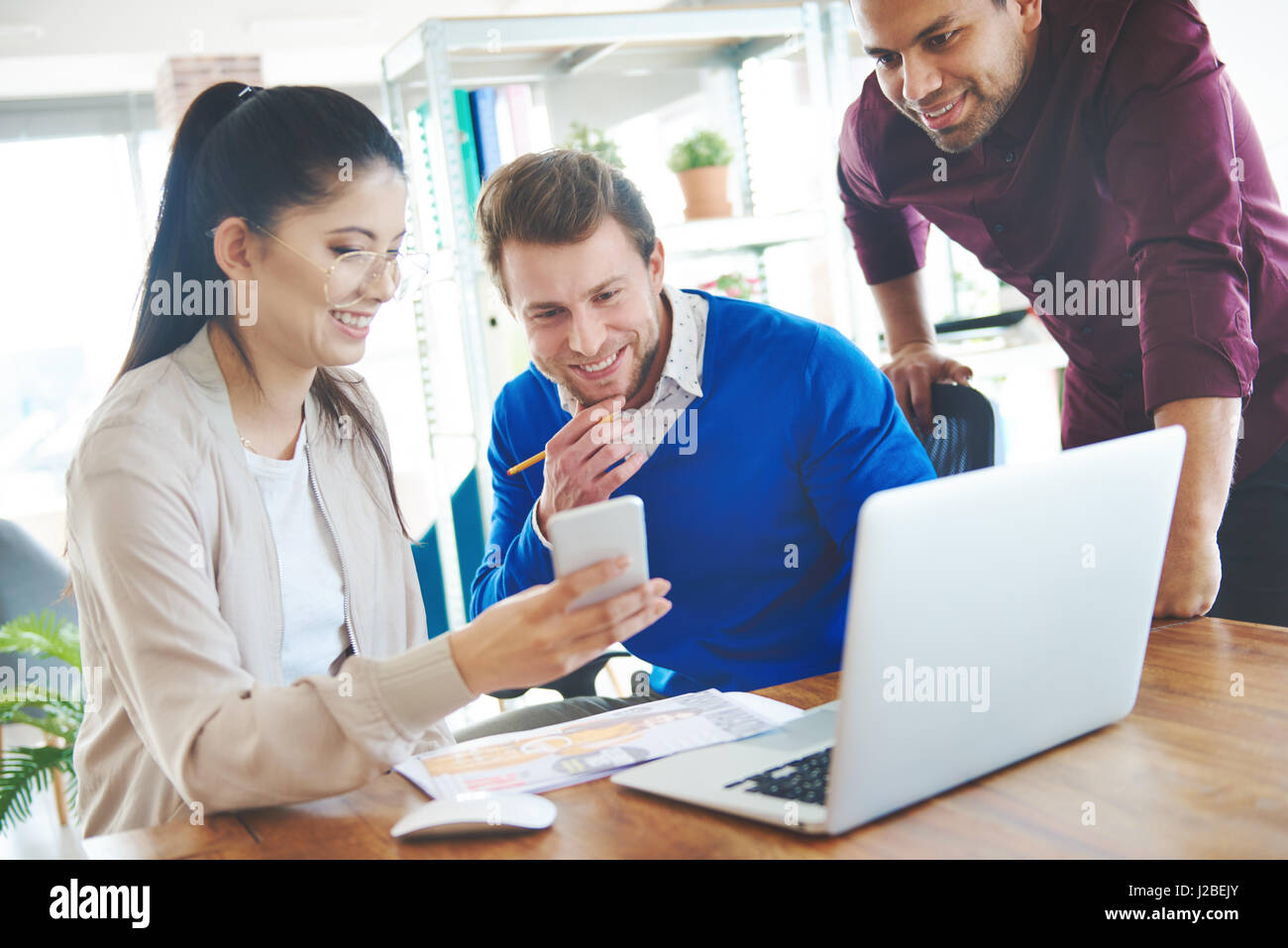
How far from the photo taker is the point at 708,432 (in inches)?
64.6

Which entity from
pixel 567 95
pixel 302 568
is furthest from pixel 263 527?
pixel 567 95

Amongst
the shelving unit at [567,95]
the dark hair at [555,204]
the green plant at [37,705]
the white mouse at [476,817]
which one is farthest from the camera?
the shelving unit at [567,95]

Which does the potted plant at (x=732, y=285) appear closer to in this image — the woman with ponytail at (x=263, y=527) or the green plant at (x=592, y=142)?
the green plant at (x=592, y=142)

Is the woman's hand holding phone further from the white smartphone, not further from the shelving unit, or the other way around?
the shelving unit

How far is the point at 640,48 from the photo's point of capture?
3.50m

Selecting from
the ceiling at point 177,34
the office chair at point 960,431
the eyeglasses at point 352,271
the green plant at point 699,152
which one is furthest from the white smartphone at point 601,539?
the ceiling at point 177,34

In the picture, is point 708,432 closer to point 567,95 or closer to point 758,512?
point 758,512

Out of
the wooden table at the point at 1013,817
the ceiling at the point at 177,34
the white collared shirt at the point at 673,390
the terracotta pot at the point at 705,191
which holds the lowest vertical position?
the wooden table at the point at 1013,817

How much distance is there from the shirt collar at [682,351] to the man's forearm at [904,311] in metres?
0.49

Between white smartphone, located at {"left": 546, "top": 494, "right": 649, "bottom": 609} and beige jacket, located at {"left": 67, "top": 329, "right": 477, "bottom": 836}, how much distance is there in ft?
0.52

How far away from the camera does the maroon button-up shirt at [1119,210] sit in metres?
1.38

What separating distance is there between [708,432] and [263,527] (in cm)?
64
